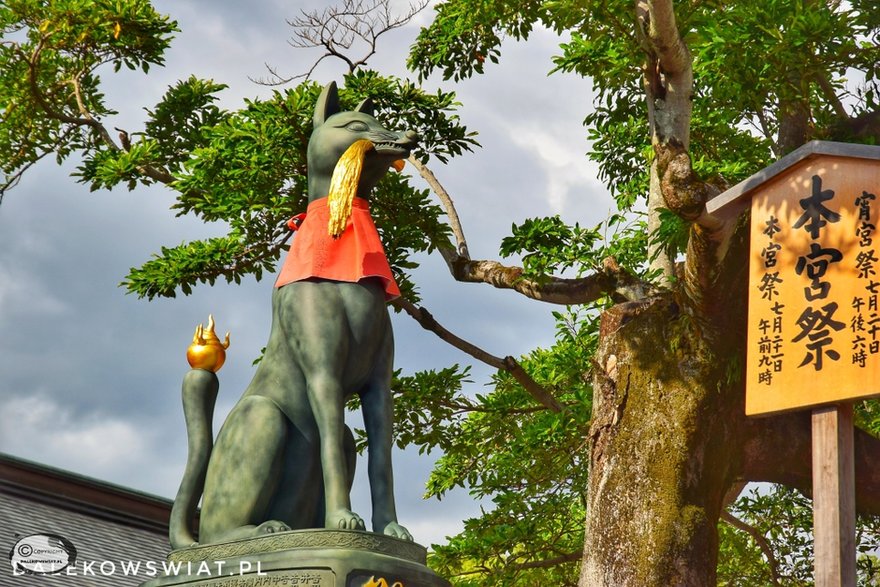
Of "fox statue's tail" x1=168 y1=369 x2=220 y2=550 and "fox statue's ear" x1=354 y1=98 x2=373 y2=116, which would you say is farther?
"fox statue's ear" x1=354 y1=98 x2=373 y2=116

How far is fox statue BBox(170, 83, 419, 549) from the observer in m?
4.94

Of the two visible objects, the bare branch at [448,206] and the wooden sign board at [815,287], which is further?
the bare branch at [448,206]

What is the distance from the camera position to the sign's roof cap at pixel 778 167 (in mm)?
6406

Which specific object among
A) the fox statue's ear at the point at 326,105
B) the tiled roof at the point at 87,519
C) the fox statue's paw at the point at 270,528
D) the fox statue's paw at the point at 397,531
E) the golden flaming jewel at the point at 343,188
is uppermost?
the fox statue's ear at the point at 326,105

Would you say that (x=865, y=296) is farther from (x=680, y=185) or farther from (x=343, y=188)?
(x=343, y=188)

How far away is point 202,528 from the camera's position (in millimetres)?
5074

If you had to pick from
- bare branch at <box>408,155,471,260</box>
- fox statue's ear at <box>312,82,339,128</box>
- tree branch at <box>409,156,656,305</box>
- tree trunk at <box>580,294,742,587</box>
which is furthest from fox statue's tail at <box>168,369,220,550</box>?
bare branch at <box>408,155,471,260</box>

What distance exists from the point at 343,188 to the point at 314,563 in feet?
5.84

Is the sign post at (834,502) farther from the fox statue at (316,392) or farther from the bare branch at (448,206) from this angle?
the bare branch at (448,206)

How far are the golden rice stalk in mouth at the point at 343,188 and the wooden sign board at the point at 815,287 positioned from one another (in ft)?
8.36

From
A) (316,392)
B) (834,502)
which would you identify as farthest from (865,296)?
(316,392)

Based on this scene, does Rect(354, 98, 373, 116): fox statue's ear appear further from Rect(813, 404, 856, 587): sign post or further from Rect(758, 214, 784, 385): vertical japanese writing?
Rect(813, 404, 856, 587): sign post

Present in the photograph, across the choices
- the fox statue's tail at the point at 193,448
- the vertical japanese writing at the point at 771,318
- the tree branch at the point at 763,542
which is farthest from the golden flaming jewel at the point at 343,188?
the tree branch at the point at 763,542

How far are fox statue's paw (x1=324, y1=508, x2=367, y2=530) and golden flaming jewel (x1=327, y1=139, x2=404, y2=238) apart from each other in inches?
52.0
